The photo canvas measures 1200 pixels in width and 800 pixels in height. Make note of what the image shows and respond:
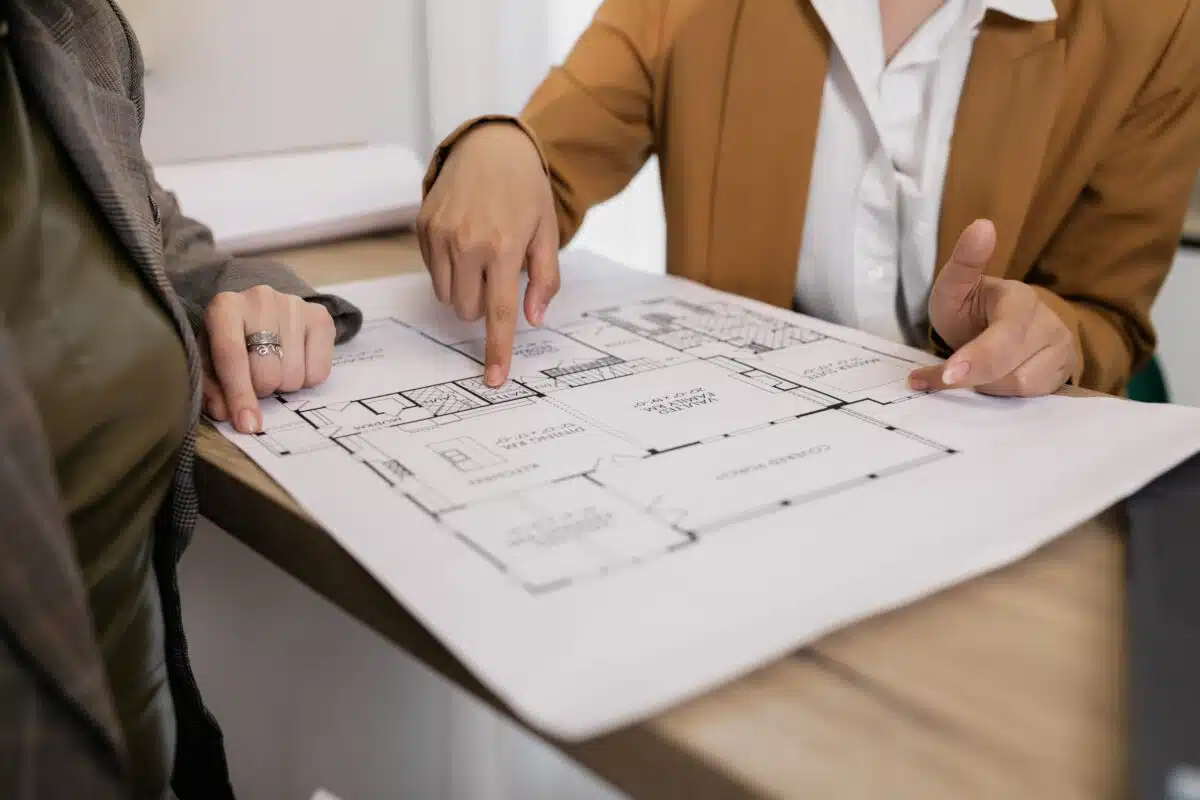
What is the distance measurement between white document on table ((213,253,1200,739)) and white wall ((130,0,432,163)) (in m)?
0.59

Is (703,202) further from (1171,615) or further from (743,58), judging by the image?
(1171,615)

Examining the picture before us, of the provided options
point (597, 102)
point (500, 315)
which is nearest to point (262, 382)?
point (500, 315)

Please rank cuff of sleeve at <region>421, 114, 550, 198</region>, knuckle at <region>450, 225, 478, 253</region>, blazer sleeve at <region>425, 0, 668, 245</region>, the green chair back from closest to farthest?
knuckle at <region>450, 225, 478, 253</region> < cuff of sleeve at <region>421, 114, 550, 198</region> < blazer sleeve at <region>425, 0, 668, 245</region> < the green chair back

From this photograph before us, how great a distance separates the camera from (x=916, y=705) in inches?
10.7

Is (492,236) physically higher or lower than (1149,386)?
higher

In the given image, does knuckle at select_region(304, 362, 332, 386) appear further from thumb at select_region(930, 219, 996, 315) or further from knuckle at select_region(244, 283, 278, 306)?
thumb at select_region(930, 219, 996, 315)

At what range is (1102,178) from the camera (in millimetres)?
717

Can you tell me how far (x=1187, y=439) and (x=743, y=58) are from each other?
494 millimetres

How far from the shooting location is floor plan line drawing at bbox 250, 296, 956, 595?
35cm

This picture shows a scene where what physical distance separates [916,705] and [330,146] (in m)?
1.02

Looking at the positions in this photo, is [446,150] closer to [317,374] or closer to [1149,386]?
[317,374]

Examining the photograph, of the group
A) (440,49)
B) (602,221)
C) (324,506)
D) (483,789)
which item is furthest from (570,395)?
(602,221)

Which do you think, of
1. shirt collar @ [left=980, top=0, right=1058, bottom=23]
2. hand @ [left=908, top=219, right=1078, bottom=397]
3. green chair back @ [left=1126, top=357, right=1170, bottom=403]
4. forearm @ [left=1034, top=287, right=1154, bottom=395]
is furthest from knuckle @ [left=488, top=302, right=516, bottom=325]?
green chair back @ [left=1126, top=357, right=1170, bottom=403]

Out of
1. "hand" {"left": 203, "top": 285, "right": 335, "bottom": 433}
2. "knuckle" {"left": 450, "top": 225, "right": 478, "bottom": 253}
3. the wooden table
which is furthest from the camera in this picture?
"knuckle" {"left": 450, "top": 225, "right": 478, "bottom": 253}
